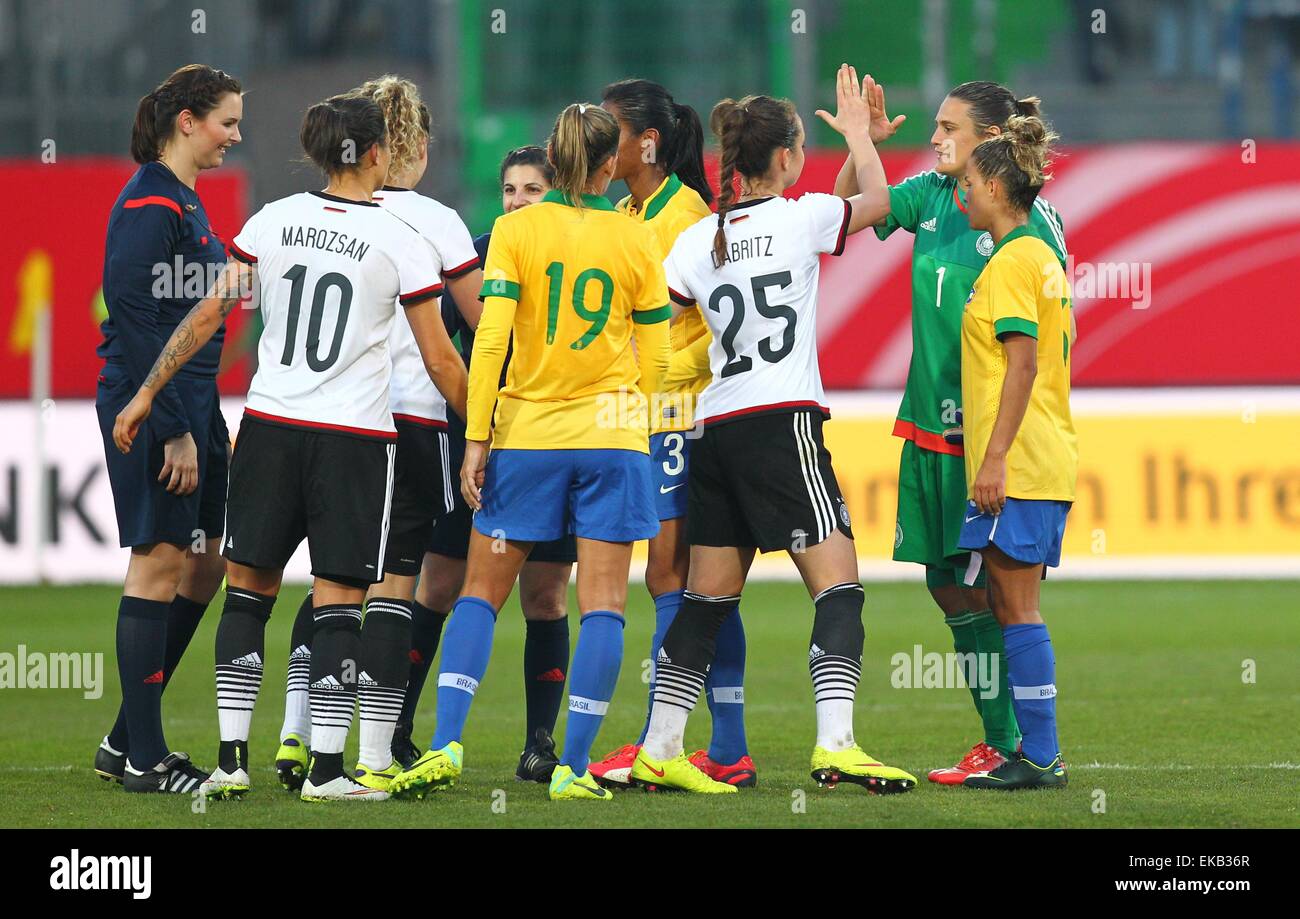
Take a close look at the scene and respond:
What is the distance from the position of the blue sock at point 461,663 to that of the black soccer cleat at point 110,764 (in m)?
1.30

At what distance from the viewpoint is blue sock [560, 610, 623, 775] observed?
5414 mm

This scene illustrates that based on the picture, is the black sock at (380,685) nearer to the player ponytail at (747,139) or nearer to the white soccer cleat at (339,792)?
the white soccer cleat at (339,792)

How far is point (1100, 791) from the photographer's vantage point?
17.6 ft

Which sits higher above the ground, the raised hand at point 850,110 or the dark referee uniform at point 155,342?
the raised hand at point 850,110

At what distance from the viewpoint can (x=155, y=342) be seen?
5867 mm

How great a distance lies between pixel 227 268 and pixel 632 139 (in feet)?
4.74

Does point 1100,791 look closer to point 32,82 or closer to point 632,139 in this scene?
point 632,139

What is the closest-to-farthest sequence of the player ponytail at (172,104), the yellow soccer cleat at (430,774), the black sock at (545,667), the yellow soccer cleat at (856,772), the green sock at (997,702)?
the yellow soccer cleat at (430,774) → the yellow soccer cleat at (856,772) → the green sock at (997,702) → the player ponytail at (172,104) → the black sock at (545,667)

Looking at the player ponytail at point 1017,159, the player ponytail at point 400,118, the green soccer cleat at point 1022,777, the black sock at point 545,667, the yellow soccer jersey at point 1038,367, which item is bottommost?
the green soccer cleat at point 1022,777

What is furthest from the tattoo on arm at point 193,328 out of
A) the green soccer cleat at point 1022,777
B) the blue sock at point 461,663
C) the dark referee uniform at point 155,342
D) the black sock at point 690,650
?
the green soccer cleat at point 1022,777

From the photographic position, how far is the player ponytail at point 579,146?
5434 millimetres

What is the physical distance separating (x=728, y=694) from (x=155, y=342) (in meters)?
2.18

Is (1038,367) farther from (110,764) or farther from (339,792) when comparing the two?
(110,764)
